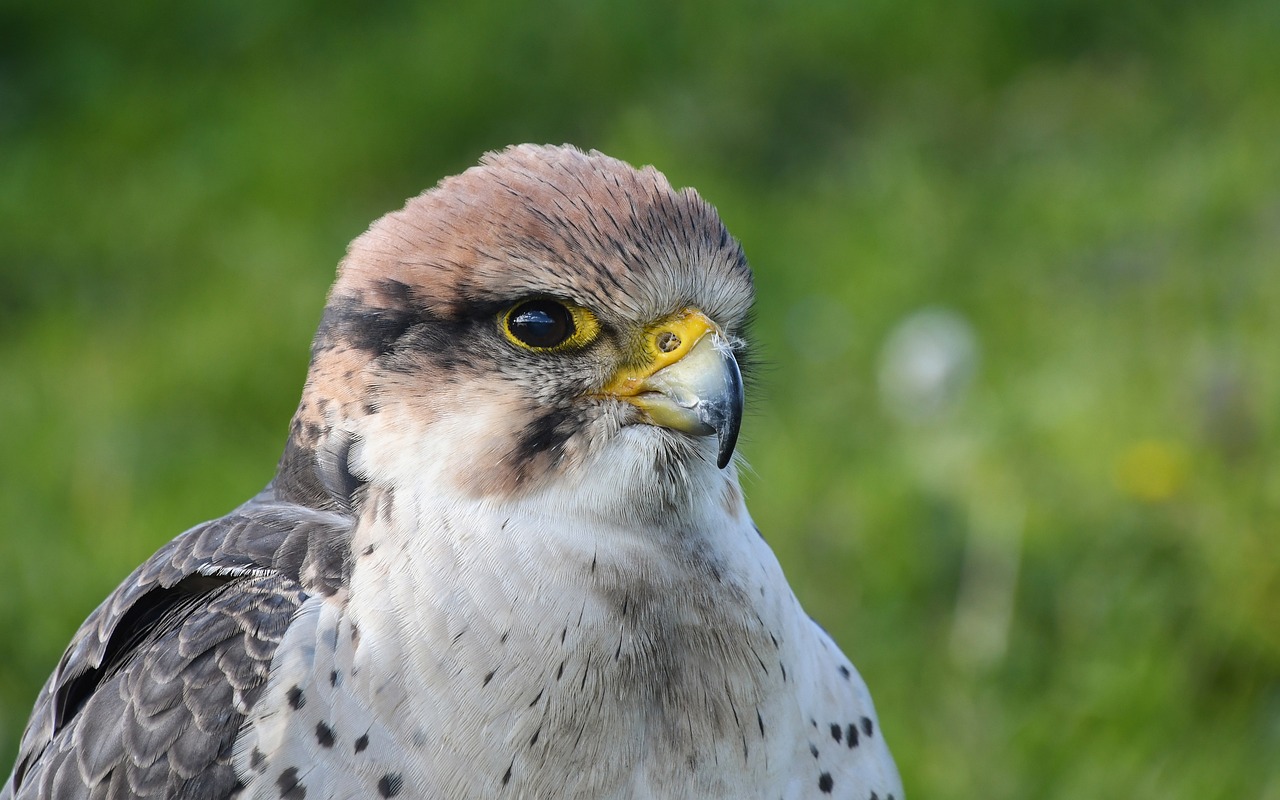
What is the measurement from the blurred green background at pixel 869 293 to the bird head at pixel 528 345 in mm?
1944

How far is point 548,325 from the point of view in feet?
8.78

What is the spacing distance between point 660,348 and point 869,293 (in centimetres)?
395

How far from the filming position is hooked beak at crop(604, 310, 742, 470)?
8.65ft

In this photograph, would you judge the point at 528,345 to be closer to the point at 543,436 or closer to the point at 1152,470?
the point at 543,436

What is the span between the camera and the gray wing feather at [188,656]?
8.53 ft

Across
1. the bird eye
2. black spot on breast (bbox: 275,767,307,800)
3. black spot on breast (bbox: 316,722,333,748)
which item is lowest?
black spot on breast (bbox: 275,767,307,800)

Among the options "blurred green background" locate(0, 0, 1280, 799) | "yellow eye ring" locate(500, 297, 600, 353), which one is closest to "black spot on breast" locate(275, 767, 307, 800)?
"yellow eye ring" locate(500, 297, 600, 353)

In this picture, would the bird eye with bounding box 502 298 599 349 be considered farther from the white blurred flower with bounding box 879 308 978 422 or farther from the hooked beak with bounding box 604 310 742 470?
the white blurred flower with bounding box 879 308 978 422

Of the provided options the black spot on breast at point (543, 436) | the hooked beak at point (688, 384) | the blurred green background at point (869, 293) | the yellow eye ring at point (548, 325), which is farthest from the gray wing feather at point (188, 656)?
the blurred green background at point (869, 293)

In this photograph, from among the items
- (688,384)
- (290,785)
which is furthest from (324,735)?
(688,384)

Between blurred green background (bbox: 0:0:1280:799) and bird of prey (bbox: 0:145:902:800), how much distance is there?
174 cm

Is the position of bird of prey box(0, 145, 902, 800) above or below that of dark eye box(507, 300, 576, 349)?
below

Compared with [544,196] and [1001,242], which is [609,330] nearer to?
[544,196]

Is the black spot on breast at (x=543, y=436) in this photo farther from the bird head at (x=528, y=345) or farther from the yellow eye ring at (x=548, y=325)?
the yellow eye ring at (x=548, y=325)
